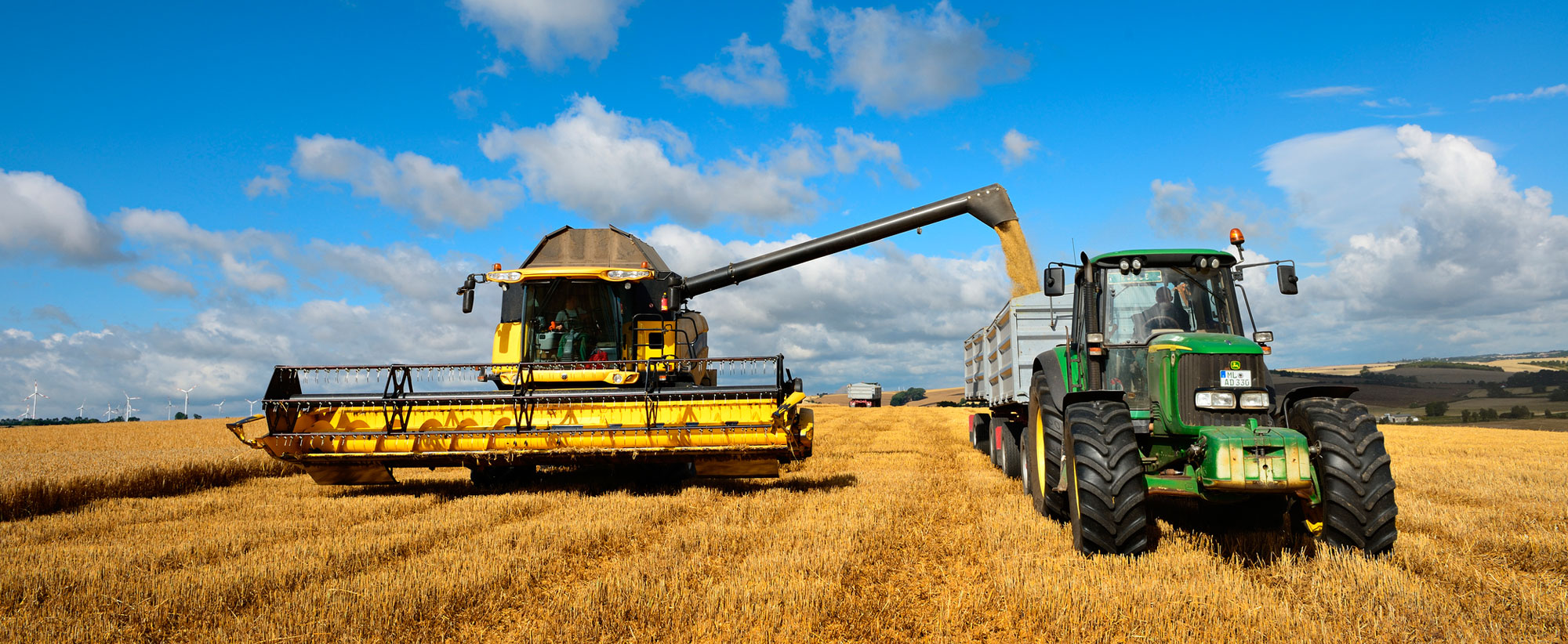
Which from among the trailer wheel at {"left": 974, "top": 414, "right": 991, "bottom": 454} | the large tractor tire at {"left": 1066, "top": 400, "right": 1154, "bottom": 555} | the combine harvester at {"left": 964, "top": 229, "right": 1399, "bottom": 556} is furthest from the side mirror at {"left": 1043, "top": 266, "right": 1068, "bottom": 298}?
the trailer wheel at {"left": 974, "top": 414, "right": 991, "bottom": 454}

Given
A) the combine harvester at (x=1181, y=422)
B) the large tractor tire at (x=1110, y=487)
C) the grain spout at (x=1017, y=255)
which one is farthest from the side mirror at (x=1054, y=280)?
the grain spout at (x=1017, y=255)

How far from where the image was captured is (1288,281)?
636cm

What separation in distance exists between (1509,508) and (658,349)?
902 centimetres

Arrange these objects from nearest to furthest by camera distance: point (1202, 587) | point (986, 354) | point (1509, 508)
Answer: point (1202, 587)
point (1509, 508)
point (986, 354)

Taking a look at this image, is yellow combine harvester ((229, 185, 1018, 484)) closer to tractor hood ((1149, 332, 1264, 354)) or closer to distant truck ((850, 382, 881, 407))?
tractor hood ((1149, 332, 1264, 354))

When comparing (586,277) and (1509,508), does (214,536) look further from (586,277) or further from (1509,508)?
(1509,508)

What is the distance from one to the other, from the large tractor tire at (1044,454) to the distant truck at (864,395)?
132 feet

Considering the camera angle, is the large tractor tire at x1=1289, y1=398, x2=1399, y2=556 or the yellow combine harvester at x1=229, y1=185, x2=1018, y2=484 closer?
the large tractor tire at x1=1289, y1=398, x2=1399, y2=556

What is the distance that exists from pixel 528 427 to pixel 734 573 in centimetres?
457

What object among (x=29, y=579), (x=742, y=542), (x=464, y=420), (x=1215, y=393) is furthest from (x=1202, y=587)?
(x=464, y=420)

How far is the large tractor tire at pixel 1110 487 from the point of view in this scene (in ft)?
17.3

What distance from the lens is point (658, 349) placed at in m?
10.7

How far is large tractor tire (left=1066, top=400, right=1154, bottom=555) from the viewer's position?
17.3ft

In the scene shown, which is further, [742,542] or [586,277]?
[586,277]
